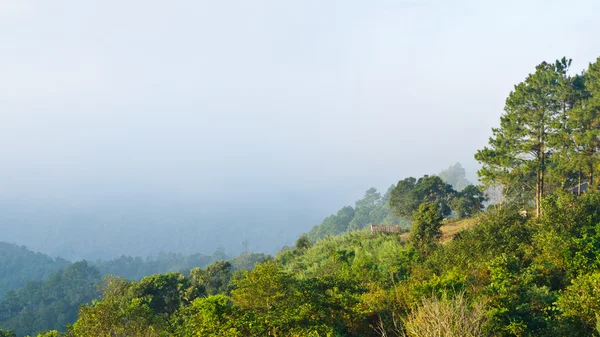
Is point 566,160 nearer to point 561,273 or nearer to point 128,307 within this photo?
point 561,273

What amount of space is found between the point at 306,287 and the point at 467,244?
37.5 feet

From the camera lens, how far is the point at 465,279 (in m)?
14.7

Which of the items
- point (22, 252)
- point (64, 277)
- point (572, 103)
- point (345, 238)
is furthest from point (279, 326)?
point (22, 252)

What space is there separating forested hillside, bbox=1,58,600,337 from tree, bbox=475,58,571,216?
0.07 meters

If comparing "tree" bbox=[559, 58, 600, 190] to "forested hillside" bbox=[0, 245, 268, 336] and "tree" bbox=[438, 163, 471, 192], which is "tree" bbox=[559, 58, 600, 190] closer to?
"forested hillside" bbox=[0, 245, 268, 336]

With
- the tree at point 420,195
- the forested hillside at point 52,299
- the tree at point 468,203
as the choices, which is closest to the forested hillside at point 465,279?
the tree at point 468,203

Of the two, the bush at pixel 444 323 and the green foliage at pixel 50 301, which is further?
the green foliage at pixel 50 301

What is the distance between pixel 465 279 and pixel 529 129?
1452 centimetres

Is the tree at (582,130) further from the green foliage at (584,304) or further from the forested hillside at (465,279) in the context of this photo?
the green foliage at (584,304)

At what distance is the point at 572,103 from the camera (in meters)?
24.3

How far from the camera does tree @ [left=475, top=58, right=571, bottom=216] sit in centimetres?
2375

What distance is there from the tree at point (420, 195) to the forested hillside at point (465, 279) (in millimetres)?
14650

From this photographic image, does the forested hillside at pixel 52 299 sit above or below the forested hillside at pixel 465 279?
below

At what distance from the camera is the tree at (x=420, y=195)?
157 feet
